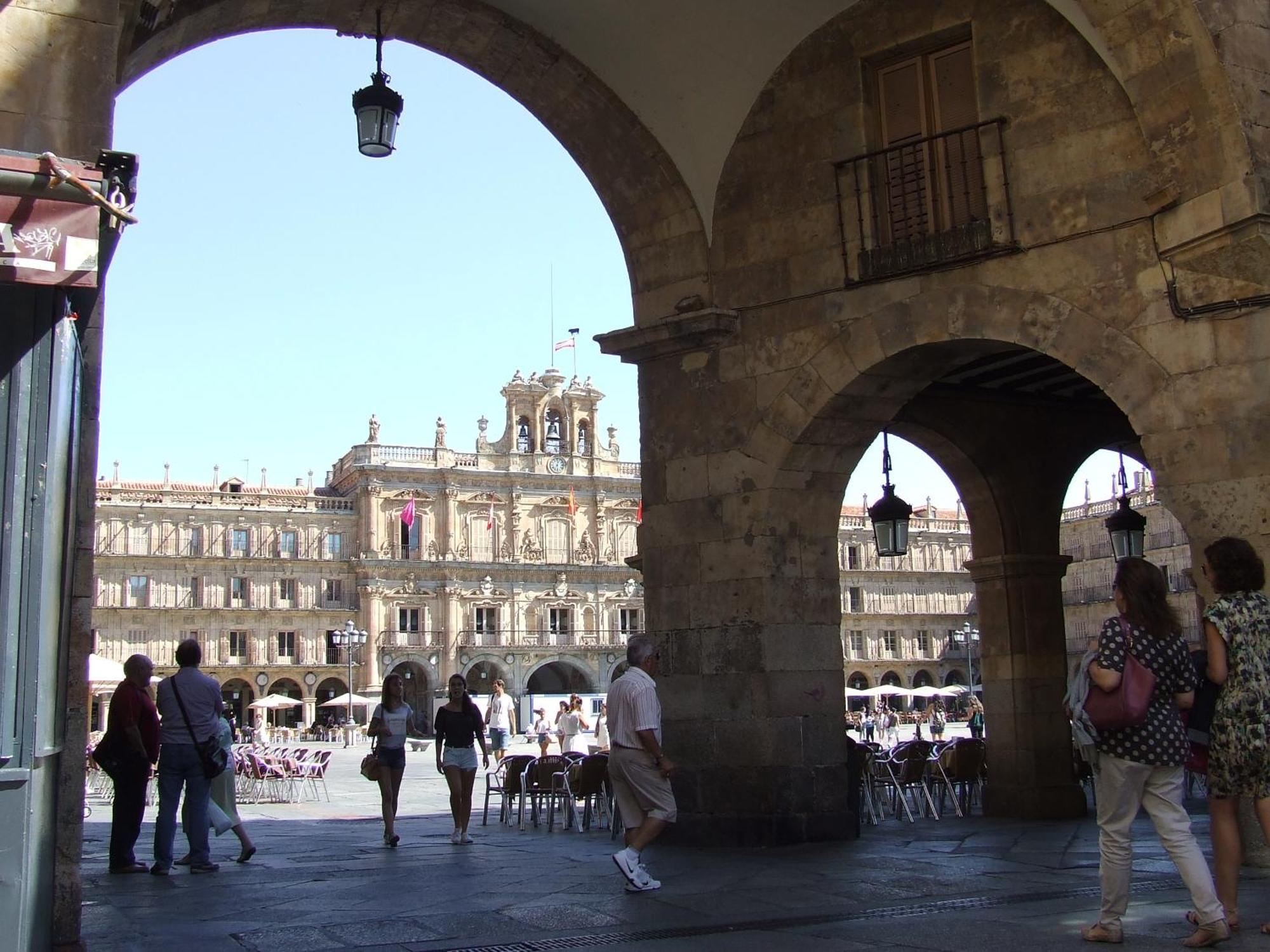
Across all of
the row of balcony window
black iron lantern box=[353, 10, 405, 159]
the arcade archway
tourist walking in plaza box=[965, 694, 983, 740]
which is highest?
black iron lantern box=[353, 10, 405, 159]

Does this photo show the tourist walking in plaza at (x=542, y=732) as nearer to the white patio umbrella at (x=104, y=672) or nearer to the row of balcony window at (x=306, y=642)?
the white patio umbrella at (x=104, y=672)

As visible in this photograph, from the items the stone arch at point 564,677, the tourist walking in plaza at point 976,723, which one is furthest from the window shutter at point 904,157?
the stone arch at point 564,677

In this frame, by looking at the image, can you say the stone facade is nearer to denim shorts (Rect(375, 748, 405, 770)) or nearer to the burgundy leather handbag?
denim shorts (Rect(375, 748, 405, 770))

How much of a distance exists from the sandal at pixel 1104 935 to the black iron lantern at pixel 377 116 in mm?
6254

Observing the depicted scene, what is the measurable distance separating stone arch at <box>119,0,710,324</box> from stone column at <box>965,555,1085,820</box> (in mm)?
3860

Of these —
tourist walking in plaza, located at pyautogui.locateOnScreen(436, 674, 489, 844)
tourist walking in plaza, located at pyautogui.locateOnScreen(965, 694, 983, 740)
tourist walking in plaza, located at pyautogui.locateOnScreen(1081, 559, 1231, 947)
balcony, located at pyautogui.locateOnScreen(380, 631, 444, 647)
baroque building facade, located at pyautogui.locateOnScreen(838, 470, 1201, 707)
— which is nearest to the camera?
tourist walking in plaza, located at pyautogui.locateOnScreen(1081, 559, 1231, 947)

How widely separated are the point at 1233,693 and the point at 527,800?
10.2 meters

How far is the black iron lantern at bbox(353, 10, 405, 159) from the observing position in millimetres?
8633

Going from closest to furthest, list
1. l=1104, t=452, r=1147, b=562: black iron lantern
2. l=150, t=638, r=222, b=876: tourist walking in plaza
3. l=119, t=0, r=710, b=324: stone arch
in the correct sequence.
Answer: l=150, t=638, r=222, b=876: tourist walking in plaza, l=119, t=0, r=710, b=324: stone arch, l=1104, t=452, r=1147, b=562: black iron lantern

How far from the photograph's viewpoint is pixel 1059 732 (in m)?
11.1

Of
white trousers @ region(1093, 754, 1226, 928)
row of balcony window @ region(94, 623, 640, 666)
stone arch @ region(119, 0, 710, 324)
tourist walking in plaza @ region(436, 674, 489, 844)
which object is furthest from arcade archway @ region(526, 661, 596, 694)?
white trousers @ region(1093, 754, 1226, 928)

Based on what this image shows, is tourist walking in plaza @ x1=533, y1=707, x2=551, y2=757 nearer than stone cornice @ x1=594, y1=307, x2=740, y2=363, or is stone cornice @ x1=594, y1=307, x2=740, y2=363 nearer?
stone cornice @ x1=594, y1=307, x2=740, y2=363

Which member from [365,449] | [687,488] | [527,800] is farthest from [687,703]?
[365,449]

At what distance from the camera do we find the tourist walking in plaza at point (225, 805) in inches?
324
